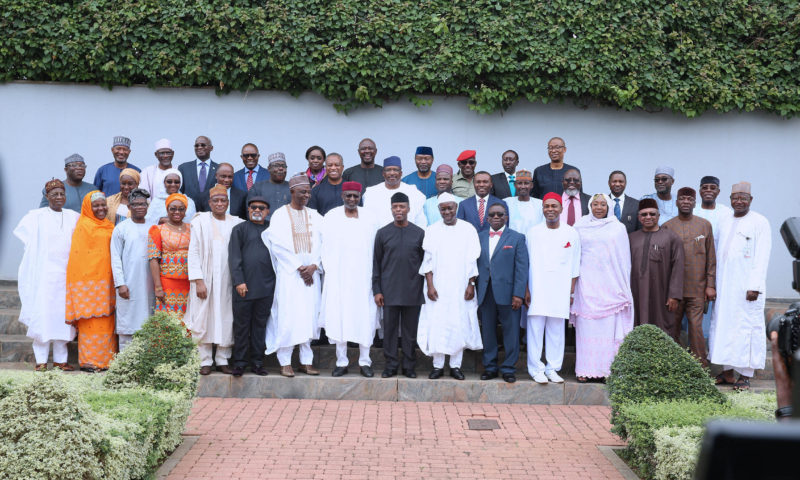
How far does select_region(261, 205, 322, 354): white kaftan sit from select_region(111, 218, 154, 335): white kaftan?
1.47m

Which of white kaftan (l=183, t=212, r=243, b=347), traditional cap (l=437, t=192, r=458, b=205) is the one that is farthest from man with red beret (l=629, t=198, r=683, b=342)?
white kaftan (l=183, t=212, r=243, b=347)

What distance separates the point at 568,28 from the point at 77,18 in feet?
23.2

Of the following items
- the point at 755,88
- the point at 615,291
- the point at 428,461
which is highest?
the point at 755,88

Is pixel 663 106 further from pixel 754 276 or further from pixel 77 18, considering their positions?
pixel 77 18

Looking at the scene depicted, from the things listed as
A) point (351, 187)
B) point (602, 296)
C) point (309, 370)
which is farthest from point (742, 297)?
point (309, 370)

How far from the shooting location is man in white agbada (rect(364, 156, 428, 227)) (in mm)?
10188

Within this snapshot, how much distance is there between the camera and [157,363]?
6.98 m

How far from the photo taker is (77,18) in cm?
1205

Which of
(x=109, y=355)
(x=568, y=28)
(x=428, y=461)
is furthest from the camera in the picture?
(x=568, y=28)

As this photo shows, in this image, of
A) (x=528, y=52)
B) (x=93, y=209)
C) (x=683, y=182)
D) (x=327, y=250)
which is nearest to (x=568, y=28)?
(x=528, y=52)

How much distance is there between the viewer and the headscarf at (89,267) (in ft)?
31.3

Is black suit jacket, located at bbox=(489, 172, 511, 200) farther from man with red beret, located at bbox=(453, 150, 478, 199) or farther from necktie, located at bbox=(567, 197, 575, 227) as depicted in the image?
necktie, located at bbox=(567, 197, 575, 227)

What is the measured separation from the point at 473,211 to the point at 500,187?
818mm

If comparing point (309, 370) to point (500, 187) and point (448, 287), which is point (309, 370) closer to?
point (448, 287)
